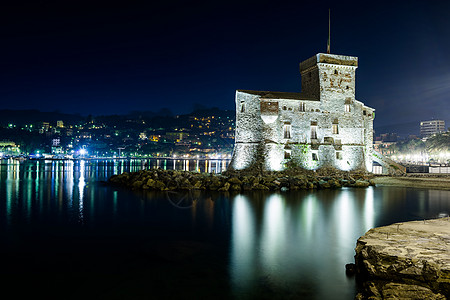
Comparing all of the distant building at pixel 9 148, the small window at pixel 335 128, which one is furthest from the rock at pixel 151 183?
the distant building at pixel 9 148

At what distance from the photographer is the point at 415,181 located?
91.5 ft

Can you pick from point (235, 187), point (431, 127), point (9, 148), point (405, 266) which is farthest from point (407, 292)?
point (431, 127)

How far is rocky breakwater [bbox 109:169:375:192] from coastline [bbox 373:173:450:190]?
48.6 inches

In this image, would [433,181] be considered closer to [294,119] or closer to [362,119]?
[362,119]

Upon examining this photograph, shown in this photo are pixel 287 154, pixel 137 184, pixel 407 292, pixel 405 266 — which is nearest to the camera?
pixel 407 292

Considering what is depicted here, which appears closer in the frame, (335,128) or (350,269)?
(350,269)

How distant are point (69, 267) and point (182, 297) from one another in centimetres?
345

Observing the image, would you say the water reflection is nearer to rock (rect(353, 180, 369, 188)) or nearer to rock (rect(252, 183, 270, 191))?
rock (rect(252, 183, 270, 191))

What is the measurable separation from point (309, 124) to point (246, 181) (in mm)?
8312

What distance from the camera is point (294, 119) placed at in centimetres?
2895

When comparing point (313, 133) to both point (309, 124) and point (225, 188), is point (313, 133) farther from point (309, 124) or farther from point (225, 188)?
point (225, 188)

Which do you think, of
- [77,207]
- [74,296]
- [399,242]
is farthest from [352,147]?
[74,296]

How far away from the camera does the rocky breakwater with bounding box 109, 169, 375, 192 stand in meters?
24.4

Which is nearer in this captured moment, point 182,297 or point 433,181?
point 182,297
